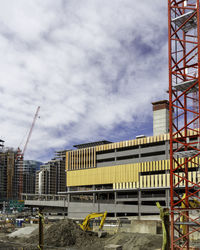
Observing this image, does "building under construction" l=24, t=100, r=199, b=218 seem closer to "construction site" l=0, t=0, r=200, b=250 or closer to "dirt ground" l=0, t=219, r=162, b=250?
"construction site" l=0, t=0, r=200, b=250

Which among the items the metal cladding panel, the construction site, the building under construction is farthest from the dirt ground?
the metal cladding panel

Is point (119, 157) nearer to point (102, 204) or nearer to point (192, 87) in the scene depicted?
point (102, 204)

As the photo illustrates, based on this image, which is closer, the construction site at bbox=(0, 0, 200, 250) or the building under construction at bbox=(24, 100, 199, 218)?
the construction site at bbox=(0, 0, 200, 250)

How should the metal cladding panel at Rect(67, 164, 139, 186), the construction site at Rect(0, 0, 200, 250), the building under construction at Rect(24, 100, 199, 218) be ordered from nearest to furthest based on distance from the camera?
the construction site at Rect(0, 0, 200, 250) → the building under construction at Rect(24, 100, 199, 218) → the metal cladding panel at Rect(67, 164, 139, 186)

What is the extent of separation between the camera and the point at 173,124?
1414 inches

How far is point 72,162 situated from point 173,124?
8400 cm

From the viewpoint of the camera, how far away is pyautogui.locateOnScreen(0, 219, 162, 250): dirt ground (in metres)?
42.8

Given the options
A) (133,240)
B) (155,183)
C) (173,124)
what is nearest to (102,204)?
(155,183)

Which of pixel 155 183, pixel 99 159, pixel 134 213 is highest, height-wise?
pixel 99 159

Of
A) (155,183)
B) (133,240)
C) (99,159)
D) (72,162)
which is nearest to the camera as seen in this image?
(133,240)

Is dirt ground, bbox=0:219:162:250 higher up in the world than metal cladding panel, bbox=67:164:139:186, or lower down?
lower down

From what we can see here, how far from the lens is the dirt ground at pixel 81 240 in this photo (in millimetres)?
42750

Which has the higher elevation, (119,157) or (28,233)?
(119,157)

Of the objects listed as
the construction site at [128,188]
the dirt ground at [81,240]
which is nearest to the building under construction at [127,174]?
the construction site at [128,188]
